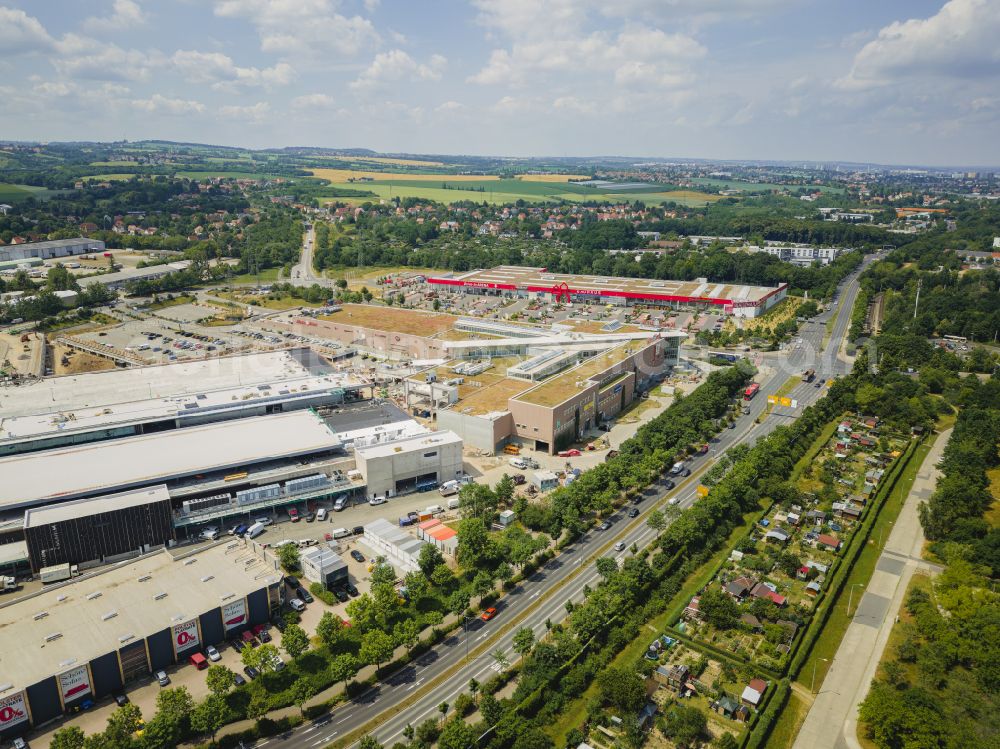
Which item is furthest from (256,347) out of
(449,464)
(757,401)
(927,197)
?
(927,197)

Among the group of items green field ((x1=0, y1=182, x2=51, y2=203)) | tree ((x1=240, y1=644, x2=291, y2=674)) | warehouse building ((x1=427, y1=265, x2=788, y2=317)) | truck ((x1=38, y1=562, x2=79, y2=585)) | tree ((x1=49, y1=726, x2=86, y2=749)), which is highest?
green field ((x1=0, y1=182, x2=51, y2=203))

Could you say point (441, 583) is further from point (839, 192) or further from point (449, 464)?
point (839, 192)

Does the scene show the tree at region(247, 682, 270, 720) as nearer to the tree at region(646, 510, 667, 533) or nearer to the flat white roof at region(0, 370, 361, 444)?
the tree at region(646, 510, 667, 533)

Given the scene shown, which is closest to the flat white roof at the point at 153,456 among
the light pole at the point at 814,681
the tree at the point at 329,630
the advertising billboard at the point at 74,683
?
the advertising billboard at the point at 74,683

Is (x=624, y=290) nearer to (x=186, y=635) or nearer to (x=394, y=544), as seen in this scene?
(x=394, y=544)

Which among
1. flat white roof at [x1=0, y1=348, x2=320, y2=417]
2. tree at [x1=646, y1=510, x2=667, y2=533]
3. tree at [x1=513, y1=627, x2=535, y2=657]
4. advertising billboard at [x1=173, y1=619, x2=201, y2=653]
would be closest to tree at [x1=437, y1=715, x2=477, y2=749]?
tree at [x1=513, y1=627, x2=535, y2=657]

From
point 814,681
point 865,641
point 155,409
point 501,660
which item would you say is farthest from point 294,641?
point 155,409

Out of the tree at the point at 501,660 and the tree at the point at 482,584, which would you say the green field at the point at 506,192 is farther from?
the tree at the point at 501,660
